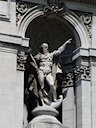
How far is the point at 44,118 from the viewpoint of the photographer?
24.6m

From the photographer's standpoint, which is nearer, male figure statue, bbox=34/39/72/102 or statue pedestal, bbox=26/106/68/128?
statue pedestal, bbox=26/106/68/128

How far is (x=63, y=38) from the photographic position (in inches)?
1038

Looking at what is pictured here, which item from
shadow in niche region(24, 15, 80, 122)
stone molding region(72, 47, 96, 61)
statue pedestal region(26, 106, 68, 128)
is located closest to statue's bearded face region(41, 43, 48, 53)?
shadow in niche region(24, 15, 80, 122)

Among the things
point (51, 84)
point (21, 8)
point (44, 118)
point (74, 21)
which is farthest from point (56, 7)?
point (44, 118)

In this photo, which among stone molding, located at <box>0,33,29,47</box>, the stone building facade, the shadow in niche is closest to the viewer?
the stone building facade

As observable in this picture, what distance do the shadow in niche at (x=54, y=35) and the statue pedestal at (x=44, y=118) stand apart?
870mm

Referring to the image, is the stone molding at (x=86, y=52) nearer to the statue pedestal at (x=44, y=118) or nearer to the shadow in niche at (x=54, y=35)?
the shadow in niche at (x=54, y=35)

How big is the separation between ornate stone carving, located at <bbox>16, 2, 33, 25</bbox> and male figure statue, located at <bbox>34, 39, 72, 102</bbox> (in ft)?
4.31

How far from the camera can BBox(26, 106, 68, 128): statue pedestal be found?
24.3 metres

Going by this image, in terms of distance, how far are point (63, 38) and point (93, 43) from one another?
1125mm

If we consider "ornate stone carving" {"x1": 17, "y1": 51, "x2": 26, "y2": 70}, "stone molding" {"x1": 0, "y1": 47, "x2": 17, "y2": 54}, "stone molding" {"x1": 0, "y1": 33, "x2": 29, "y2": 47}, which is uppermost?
"stone molding" {"x1": 0, "y1": 33, "x2": 29, "y2": 47}

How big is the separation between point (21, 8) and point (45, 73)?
2.25 meters

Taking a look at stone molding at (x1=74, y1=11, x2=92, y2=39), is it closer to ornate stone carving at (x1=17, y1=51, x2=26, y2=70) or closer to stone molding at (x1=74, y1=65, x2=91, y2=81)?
stone molding at (x1=74, y1=65, x2=91, y2=81)

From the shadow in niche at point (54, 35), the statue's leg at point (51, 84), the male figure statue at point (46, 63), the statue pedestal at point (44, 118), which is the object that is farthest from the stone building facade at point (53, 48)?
the statue's leg at point (51, 84)
